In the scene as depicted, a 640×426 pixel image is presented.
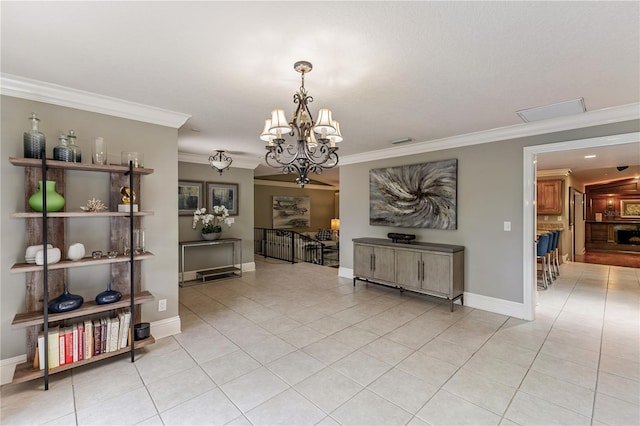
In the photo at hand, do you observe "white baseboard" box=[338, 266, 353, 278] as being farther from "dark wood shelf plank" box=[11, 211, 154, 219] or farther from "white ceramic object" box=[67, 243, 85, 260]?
"white ceramic object" box=[67, 243, 85, 260]

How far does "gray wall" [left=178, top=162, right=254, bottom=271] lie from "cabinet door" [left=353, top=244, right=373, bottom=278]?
2666 millimetres

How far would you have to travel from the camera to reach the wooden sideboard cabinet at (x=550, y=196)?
704cm

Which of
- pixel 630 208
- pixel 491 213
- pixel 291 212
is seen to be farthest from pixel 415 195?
pixel 630 208

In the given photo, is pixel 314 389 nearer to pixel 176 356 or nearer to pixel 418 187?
pixel 176 356

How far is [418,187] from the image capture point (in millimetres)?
4785

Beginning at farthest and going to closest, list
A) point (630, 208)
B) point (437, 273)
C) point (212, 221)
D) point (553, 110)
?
point (630, 208) < point (212, 221) < point (437, 273) < point (553, 110)

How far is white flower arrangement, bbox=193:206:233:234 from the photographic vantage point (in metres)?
5.65

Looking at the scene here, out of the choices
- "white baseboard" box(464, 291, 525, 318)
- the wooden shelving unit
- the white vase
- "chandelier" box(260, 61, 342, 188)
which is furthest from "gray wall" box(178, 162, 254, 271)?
"white baseboard" box(464, 291, 525, 318)

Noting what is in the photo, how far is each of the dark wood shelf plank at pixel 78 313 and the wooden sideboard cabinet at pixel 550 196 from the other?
28.5ft

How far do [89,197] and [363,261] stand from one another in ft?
12.9

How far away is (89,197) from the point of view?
281cm

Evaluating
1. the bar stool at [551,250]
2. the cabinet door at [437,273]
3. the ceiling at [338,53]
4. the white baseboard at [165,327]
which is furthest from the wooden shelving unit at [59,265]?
the bar stool at [551,250]

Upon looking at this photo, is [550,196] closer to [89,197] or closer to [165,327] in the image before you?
[165,327]

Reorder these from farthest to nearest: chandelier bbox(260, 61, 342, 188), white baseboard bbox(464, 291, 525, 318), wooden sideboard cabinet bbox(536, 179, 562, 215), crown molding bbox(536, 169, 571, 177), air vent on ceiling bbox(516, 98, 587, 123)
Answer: wooden sideboard cabinet bbox(536, 179, 562, 215) < crown molding bbox(536, 169, 571, 177) < white baseboard bbox(464, 291, 525, 318) < air vent on ceiling bbox(516, 98, 587, 123) < chandelier bbox(260, 61, 342, 188)
